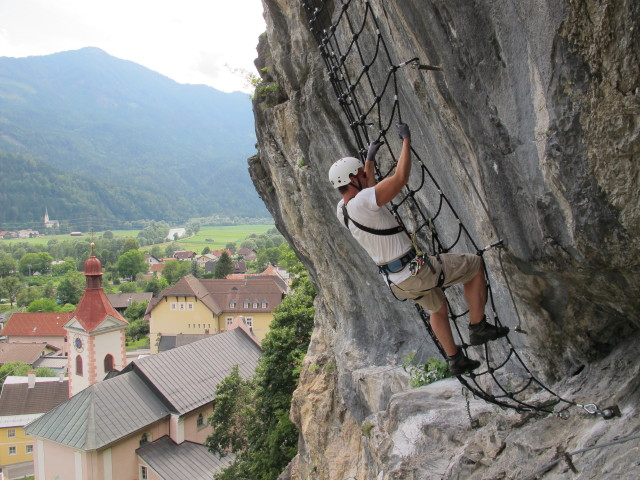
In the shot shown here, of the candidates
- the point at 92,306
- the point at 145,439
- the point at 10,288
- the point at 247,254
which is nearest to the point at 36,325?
the point at 10,288

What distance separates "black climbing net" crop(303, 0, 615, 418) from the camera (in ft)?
19.3

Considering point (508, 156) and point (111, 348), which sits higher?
point (111, 348)

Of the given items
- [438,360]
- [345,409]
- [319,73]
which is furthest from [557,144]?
[345,409]

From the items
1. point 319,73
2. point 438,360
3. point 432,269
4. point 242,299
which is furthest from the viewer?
point 242,299

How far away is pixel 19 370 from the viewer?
180ft

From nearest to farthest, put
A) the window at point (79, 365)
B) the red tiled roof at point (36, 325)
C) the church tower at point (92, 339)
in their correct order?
the church tower at point (92, 339)
the window at point (79, 365)
the red tiled roof at point (36, 325)

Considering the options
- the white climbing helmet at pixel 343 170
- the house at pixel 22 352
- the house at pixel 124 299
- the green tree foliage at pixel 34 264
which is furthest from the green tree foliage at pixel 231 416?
the green tree foliage at pixel 34 264

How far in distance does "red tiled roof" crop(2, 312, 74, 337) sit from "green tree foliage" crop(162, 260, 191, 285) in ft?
116

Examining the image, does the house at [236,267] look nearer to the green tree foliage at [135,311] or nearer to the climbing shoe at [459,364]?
the green tree foliage at [135,311]

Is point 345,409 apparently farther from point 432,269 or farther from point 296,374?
point 296,374

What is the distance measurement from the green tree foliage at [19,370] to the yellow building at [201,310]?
35.4 ft

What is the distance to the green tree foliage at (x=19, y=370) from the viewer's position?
179ft

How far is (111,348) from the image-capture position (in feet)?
130

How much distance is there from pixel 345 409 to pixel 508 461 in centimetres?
758
